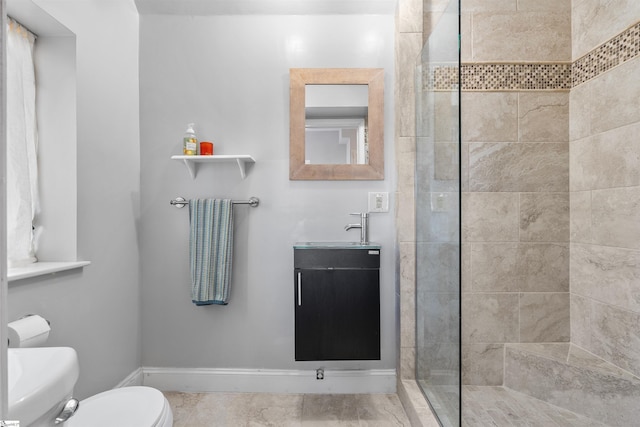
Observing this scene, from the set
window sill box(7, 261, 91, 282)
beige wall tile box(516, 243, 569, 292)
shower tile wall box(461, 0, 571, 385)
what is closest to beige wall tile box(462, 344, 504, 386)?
shower tile wall box(461, 0, 571, 385)

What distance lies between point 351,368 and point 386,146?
1346 millimetres

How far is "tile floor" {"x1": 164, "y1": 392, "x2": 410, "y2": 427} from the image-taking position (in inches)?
67.5

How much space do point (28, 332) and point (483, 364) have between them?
2.04 meters

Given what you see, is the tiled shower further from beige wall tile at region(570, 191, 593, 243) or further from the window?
the window

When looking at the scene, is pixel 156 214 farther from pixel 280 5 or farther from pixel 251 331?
pixel 280 5

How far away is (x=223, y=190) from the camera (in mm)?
2043

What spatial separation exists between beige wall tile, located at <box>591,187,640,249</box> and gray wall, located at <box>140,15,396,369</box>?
1011 millimetres

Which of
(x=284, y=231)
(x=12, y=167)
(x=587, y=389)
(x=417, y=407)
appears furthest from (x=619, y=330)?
(x=12, y=167)

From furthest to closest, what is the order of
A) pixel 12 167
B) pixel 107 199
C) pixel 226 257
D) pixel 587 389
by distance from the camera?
pixel 226 257 → pixel 107 199 → pixel 587 389 → pixel 12 167

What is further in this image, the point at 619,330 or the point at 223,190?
the point at 223,190

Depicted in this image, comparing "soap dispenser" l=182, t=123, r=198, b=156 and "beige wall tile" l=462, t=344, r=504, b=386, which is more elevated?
"soap dispenser" l=182, t=123, r=198, b=156

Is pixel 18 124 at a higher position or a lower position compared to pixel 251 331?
higher

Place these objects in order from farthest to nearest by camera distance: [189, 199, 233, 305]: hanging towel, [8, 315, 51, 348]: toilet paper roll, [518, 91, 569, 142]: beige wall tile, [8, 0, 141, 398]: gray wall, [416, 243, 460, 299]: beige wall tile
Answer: [189, 199, 233, 305]: hanging towel < [518, 91, 569, 142]: beige wall tile < [8, 0, 141, 398]: gray wall < [416, 243, 460, 299]: beige wall tile < [8, 315, 51, 348]: toilet paper roll

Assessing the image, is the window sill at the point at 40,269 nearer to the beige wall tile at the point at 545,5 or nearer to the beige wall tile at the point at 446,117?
the beige wall tile at the point at 446,117
